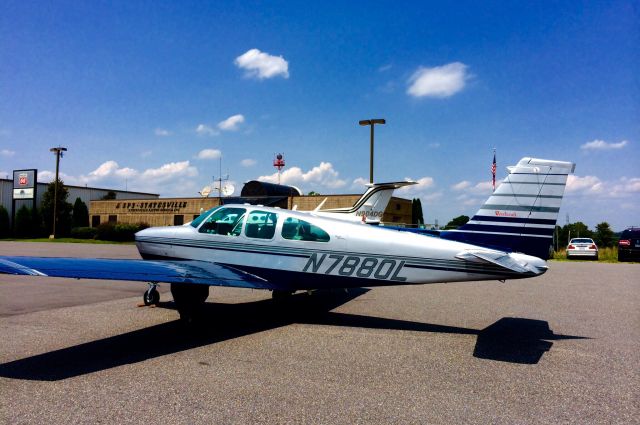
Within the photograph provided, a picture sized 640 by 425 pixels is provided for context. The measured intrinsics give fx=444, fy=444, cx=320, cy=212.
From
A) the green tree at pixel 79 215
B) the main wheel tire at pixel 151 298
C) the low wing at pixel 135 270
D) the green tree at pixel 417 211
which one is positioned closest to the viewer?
the low wing at pixel 135 270

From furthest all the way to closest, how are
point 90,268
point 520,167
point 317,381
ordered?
point 520,167 → point 90,268 → point 317,381

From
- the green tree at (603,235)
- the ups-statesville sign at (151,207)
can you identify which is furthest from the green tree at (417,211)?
the green tree at (603,235)

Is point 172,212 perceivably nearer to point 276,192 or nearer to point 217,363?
point 276,192

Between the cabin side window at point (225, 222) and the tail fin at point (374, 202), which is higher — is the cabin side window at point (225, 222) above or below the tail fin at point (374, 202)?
below

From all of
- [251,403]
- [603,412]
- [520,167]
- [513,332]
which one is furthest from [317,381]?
[520,167]

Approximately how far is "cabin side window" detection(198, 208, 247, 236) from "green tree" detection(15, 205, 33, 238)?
5608cm

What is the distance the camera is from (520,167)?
24.0 ft

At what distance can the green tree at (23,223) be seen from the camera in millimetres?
53438

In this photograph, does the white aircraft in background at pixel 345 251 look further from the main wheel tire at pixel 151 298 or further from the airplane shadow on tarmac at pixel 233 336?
the main wheel tire at pixel 151 298

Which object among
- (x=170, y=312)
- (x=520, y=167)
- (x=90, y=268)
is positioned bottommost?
(x=170, y=312)

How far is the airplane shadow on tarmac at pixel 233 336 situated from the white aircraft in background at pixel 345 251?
71cm

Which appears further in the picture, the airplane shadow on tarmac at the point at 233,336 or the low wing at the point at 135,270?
the low wing at the point at 135,270

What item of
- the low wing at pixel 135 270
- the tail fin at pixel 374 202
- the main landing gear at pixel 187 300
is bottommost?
the main landing gear at pixel 187 300

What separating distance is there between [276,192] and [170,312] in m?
33.8
